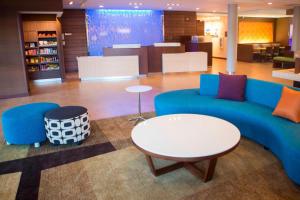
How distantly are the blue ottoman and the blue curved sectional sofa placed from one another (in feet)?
6.19

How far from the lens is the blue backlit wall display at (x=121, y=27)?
12.4m

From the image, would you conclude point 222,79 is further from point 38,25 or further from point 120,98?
point 38,25

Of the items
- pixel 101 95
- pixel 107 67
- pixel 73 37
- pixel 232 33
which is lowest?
pixel 101 95

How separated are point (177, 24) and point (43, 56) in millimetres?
7339

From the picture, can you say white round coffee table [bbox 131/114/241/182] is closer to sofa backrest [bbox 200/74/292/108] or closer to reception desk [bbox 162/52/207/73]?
sofa backrest [bbox 200/74/292/108]

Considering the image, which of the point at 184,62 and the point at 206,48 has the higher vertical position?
the point at 206,48

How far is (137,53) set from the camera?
10000mm

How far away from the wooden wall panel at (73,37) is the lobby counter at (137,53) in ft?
9.75

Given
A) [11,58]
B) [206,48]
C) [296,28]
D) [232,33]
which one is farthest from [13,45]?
[296,28]

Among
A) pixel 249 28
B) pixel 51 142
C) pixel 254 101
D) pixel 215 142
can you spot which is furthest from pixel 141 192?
pixel 249 28

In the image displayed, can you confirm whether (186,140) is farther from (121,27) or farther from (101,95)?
(121,27)

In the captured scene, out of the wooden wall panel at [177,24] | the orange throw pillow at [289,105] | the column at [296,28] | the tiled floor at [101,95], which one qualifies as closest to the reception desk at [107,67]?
the tiled floor at [101,95]

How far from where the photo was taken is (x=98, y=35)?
1260 cm

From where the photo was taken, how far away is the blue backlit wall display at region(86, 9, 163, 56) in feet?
40.8
